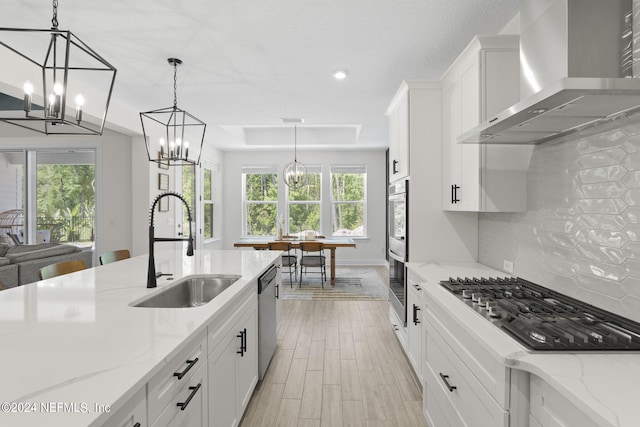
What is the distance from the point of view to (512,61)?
2.13 m

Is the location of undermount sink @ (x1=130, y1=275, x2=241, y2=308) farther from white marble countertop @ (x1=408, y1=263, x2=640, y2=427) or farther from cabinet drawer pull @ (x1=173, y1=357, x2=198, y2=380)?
white marble countertop @ (x1=408, y1=263, x2=640, y2=427)

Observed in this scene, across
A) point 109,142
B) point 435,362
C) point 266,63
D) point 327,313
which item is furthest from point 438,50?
point 109,142

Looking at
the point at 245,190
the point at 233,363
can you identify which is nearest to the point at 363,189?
the point at 245,190

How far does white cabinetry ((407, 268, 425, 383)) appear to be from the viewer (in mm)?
2518

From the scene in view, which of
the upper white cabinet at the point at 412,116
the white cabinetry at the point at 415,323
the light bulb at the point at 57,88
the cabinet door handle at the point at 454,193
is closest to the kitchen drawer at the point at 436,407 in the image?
the white cabinetry at the point at 415,323

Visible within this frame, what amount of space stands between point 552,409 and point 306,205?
6781 millimetres

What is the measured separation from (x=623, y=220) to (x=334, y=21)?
2.10 meters

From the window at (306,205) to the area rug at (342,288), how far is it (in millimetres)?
1269

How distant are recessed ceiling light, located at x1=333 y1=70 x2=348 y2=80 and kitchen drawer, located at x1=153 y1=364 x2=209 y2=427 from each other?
288 centimetres

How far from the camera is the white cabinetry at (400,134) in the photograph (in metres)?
2.94

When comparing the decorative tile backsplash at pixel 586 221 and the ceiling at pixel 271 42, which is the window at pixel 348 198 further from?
the decorative tile backsplash at pixel 586 221

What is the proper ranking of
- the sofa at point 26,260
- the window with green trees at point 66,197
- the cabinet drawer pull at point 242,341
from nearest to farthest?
1. the cabinet drawer pull at point 242,341
2. the sofa at point 26,260
3. the window with green trees at point 66,197

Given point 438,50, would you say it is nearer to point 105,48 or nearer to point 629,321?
point 629,321

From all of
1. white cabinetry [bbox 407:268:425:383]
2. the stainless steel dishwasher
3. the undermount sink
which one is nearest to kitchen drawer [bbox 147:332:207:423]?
the undermount sink
